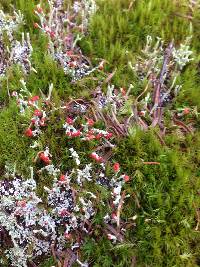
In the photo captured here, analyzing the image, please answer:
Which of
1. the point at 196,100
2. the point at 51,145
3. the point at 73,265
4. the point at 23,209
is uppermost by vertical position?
the point at 196,100

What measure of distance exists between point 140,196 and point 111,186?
0.79ft

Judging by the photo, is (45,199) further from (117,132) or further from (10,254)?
(117,132)

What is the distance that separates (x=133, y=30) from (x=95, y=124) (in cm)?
105

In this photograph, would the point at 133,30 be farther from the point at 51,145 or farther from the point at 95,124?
the point at 51,145

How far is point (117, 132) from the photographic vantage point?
3482 millimetres

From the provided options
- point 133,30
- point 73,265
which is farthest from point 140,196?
point 133,30

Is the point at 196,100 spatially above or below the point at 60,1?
below

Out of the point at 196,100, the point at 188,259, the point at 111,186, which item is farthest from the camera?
the point at 196,100

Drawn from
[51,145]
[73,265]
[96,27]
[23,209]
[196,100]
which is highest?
[96,27]

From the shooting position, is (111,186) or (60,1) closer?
(111,186)

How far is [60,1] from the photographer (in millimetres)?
4105

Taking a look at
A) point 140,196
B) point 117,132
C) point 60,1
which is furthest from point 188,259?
point 60,1

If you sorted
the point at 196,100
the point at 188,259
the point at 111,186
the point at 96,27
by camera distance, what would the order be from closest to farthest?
the point at 188,259 < the point at 111,186 < the point at 196,100 < the point at 96,27

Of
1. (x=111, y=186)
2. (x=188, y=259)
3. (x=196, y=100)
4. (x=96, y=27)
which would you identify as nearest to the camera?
(x=188, y=259)
